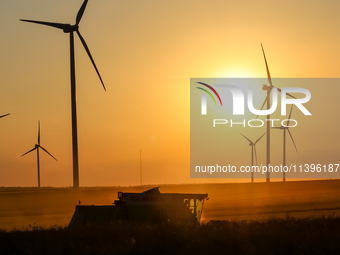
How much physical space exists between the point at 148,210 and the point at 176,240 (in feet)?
23.3

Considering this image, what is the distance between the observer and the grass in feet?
83.5

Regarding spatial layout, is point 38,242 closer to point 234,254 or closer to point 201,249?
point 201,249

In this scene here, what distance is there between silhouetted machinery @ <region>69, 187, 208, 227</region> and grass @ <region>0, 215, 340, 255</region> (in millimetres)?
1523

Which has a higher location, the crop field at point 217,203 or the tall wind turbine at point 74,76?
the tall wind turbine at point 74,76

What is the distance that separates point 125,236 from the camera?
28719 millimetres

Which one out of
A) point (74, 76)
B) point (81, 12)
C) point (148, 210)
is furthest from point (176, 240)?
point (81, 12)

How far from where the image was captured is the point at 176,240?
27.4 meters

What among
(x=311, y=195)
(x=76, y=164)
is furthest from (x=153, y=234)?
(x=311, y=195)

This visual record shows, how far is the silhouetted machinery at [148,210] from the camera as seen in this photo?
33875 mm

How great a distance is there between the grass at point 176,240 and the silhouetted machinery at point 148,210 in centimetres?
152

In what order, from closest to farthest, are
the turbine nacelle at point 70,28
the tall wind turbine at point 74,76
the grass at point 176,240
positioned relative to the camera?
the grass at point 176,240 < the tall wind turbine at point 74,76 < the turbine nacelle at point 70,28

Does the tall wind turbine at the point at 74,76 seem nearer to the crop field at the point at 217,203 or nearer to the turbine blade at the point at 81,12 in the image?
the turbine blade at the point at 81,12

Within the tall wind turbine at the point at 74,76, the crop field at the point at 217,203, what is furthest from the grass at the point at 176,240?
the tall wind turbine at the point at 74,76

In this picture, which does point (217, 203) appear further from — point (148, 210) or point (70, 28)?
point (148, 210)
